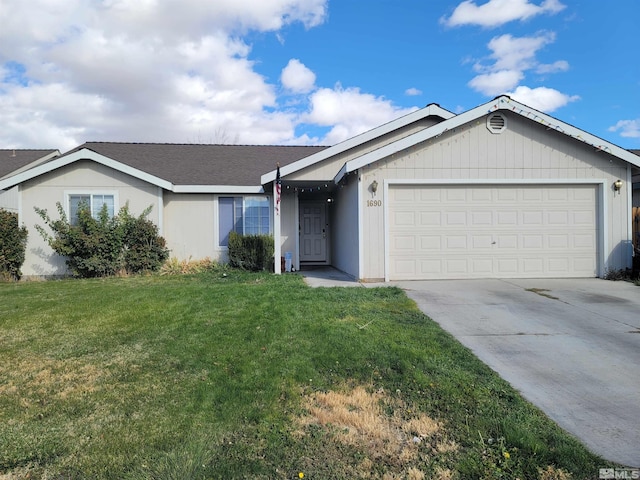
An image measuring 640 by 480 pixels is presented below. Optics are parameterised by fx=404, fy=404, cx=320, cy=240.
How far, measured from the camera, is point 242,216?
12.9 m

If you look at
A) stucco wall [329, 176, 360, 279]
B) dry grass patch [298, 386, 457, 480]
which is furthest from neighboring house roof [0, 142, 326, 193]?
dry grass patch [298, 386, 457, 480]

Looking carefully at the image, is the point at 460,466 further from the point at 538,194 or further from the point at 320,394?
the point at 538,194

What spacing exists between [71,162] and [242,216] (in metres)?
5.00

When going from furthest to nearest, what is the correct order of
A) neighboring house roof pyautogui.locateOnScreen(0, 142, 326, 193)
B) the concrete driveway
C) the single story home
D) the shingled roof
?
the shingled roof < neighboring house roof pyautogui.locateOnScreen(0, 142, 326, 193) < the single story home < the concrete driveway

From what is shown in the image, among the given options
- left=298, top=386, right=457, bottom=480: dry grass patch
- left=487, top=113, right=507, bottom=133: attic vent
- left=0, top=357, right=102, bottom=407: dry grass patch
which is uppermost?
left=487, top=113, right=507, bottom=133: attic vent

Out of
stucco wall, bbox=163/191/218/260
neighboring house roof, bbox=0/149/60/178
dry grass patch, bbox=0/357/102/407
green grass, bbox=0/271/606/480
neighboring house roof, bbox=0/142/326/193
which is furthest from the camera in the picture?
neighboring house roof, bbox=0/149/60/178

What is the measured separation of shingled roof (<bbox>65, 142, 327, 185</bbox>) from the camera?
1302cm

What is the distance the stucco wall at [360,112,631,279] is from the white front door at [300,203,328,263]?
5382 mm

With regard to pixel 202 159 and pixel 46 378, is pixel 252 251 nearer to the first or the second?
pixel 202 159

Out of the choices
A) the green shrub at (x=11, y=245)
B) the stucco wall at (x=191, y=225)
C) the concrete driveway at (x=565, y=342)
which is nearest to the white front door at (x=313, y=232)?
the stucco wall at (x=191, y=225)

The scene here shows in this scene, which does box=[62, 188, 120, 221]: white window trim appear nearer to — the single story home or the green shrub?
the green shrub

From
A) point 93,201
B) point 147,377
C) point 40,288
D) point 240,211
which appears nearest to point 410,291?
point 147,377

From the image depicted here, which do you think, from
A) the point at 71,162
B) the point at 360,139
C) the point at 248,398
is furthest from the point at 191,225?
the point at 248,398

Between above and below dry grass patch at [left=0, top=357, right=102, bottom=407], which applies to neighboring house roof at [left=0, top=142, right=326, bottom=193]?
above
